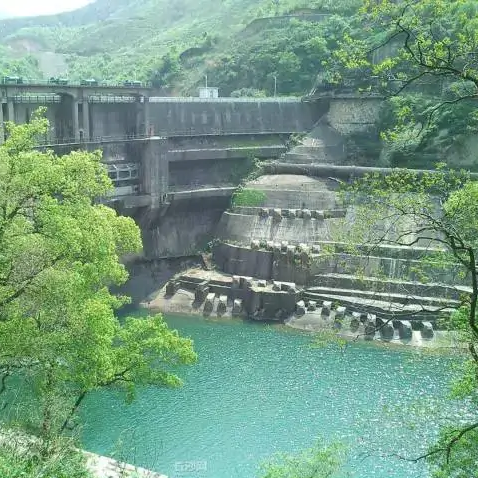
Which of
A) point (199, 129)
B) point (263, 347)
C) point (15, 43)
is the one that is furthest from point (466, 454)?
point (15, 43)

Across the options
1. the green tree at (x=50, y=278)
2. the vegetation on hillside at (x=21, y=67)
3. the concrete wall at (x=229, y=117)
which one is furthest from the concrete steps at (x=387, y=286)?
the vegetation on hillside at (x=21, y=67)

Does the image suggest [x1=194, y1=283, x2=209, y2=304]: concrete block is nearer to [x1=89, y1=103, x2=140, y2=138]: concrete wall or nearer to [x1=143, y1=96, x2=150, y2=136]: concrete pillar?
[x1=143, y1=96, x2=150, y2=136]: concrete pillar

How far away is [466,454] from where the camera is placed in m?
10.7

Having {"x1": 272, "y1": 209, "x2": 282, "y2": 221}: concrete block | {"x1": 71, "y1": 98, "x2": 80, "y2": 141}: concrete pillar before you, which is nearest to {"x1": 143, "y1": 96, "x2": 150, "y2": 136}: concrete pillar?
{"x1": 71, "y1": 98, "x2": 80, "y2": 141}: concrete pillar

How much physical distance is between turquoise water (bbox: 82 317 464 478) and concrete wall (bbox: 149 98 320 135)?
16638 millimetres

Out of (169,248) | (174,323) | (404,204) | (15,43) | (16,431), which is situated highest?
(15,43)

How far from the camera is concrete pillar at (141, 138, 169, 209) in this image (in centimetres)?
3709

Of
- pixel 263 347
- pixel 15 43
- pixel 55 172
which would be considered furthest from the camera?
A: pixel 15 43

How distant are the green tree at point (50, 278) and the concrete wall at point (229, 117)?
26785mm

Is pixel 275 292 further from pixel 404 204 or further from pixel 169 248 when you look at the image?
pixel 404 204

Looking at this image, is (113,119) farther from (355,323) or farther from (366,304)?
(355,323)

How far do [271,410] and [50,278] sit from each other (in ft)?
41.6

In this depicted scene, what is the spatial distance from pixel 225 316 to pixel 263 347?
4613 millimetres

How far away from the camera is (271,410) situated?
76.4 ft
